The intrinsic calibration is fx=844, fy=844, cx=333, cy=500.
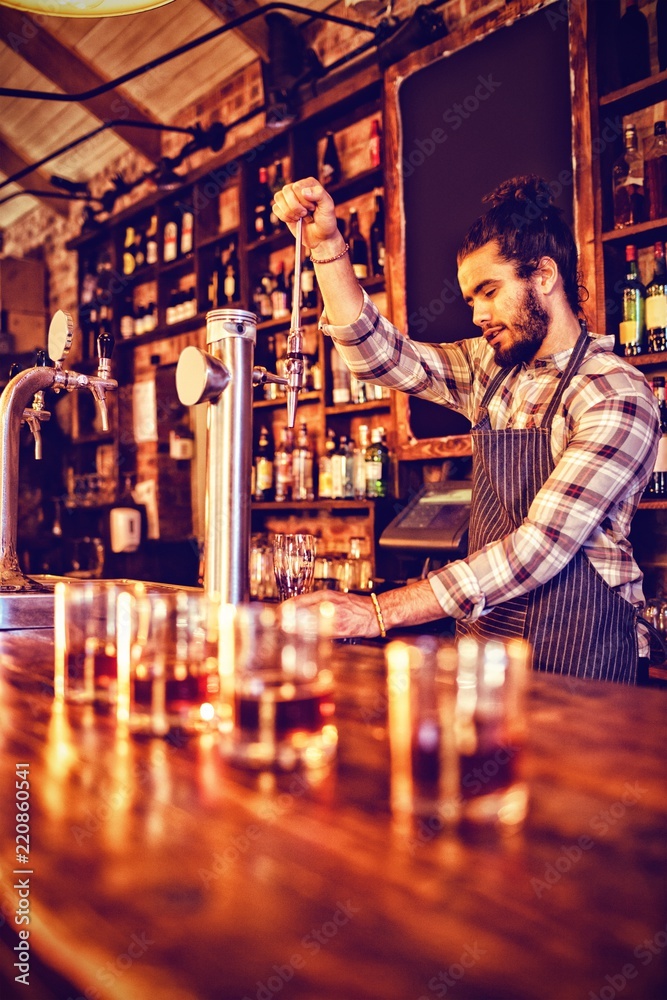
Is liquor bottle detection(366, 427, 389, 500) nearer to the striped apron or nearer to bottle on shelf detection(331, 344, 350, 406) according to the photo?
bottle on shelf detection(331, 344, 350, 406)

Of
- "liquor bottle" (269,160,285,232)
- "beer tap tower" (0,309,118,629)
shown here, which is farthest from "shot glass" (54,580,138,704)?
"liquor bottle" (269,160,285,232)

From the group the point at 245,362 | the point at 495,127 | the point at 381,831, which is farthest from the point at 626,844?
the point at 495,127

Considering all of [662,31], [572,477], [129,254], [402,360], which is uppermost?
[129,254]

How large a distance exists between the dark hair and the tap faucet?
0.91m

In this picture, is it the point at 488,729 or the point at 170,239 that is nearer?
the point at 488,729

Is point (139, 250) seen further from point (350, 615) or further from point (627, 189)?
point (350, 615)

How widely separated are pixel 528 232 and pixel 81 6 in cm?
104

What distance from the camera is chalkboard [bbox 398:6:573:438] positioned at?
306 centimetres

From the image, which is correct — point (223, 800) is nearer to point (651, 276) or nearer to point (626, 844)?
point (626, 844)

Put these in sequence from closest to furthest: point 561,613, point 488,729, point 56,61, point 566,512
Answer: point 488,729
point 566,512
point 561,613
point 56,61

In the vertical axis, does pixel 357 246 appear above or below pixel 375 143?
below

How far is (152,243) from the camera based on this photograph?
5703 millimetres

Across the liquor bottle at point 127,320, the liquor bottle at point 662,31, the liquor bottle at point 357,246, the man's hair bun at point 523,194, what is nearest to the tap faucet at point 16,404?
the man's hair bun at point 523,194

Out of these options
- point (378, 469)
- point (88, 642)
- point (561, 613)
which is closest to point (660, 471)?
point (561, 613)
